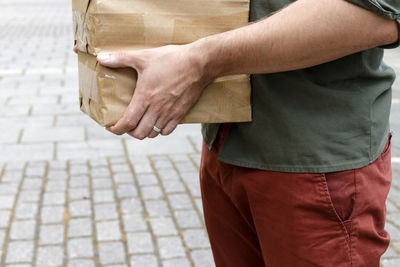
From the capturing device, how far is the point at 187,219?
139 inches

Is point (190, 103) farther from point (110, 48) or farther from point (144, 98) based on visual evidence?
point (110, 48)

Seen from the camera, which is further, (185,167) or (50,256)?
(185,167)

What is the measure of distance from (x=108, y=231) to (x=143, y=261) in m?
0.40

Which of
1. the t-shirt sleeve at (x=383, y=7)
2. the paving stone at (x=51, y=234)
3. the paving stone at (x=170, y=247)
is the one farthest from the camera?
the paving stone at (x=51, y=234)

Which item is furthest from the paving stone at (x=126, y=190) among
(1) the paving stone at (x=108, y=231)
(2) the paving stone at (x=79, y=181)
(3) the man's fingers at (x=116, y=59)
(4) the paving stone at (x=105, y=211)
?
(3) the man's fingers at (x=116, y=59)

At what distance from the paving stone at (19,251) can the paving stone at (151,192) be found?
915 millimetres

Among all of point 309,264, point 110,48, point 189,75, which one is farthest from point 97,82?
point 309,264

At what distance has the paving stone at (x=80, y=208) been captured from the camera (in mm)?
3572

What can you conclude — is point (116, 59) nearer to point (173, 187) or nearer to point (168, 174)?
point (173, 187)

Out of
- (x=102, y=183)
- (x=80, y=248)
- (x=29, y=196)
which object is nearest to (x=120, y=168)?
(x=102, y=183)

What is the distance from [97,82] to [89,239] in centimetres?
228

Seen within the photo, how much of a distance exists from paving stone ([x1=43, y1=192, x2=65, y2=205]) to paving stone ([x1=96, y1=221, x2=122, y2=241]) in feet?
1.43

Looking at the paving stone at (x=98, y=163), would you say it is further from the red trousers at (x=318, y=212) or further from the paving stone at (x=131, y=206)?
the red trousers at (x=318, y=212)

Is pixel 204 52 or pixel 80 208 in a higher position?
pixel 204 52
